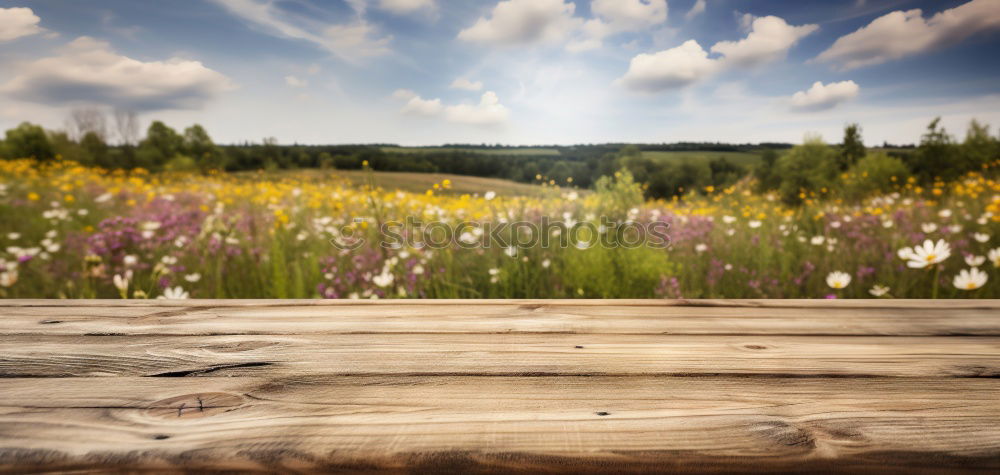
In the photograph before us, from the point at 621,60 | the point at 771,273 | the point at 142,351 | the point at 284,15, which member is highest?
the point at 284,15

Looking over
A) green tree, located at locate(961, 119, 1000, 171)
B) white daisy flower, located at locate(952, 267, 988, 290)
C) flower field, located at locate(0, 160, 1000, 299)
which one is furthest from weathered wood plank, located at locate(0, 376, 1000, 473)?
green tree, located at locate(961, 119, 1000, 171)

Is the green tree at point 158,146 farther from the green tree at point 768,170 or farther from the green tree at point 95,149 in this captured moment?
the green tree at point 768,170

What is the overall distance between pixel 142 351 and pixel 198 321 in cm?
24

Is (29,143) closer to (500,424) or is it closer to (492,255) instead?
(492,255)

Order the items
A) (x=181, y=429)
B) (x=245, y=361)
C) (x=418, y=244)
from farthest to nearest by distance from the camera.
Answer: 1. (x=418, y=244)
2. (x=245, y=361)
3. (x=181, y=429)

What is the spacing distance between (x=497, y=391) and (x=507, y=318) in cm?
47

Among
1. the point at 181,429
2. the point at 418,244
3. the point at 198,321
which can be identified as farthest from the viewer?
the point at 418,244

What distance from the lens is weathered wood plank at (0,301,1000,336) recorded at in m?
1.23

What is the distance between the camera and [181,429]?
0.74 m

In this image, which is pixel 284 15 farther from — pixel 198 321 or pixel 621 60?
pixel 198 321

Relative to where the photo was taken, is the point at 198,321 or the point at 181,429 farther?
the point at 198,321

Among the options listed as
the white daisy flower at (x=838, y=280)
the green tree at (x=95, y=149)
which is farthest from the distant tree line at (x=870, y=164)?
the green tree at (x=95, y=149)

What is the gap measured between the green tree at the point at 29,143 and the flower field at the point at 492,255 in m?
16.2

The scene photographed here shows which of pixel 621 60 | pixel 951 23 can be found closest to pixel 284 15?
pixel 621 60
